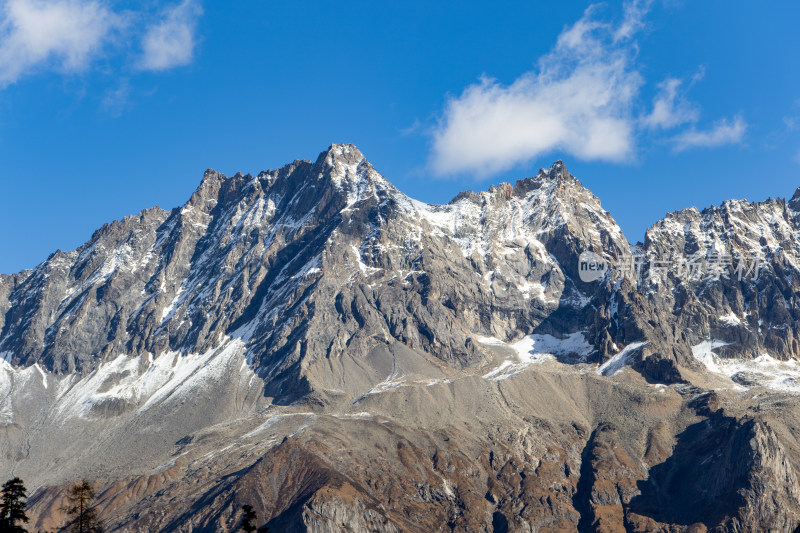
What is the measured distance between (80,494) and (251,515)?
1604 cm

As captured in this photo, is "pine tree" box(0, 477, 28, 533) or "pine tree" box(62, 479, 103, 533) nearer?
"pine tree" box(0, 477, 28, 533)

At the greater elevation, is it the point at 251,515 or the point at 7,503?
the point at 7,503

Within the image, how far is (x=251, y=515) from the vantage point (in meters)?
71.1

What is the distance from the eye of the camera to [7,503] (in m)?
71.2

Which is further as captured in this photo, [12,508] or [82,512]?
[82,512]

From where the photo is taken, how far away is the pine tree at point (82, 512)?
7488 centimetres

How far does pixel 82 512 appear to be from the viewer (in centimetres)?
7556

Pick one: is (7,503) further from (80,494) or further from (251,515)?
(251,515)

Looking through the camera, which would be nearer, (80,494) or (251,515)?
(251,515)

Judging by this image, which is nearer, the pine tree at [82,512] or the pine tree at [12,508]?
the pine tree at [12,508]

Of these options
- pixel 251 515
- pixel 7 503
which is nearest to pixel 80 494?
pixel 7 503

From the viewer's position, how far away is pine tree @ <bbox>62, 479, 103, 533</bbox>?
246 ft

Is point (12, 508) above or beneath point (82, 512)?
above
